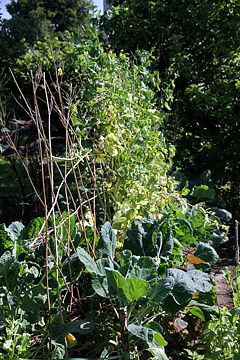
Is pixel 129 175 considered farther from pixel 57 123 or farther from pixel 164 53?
pixel 57 123

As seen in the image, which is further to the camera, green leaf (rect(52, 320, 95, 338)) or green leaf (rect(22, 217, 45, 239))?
green leaf (rect(22, 217, 45, 239))

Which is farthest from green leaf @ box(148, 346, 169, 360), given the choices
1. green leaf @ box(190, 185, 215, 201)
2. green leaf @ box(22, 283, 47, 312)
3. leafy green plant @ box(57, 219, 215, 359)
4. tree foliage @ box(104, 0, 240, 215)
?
tree foliage @ box(104, 0, 240, 215)

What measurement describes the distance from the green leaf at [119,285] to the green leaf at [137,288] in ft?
0.07

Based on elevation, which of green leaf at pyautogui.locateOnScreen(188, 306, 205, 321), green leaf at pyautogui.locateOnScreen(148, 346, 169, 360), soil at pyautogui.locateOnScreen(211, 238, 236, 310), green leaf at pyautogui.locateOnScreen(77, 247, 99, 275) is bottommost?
soil at pyautogui.locateOnScreen(211, 238, 236, 310)

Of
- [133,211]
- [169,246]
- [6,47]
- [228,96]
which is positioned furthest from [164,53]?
[6,47]

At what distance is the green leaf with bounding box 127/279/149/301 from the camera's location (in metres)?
1.65

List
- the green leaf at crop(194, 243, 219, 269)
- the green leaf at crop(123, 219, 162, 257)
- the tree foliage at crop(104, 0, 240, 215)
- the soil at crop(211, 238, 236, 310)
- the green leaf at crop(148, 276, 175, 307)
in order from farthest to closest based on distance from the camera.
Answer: the tree foliage at crop(104, 0, 240, 215)
the soil at crop(211, 238, 236, 310)
the green leaf at crop(194, 243, 219, 269)
the green leaf at crop(123, 219, 162, 257)
the green leaf at crop(148, 276, 175, 307)

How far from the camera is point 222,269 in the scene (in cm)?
335

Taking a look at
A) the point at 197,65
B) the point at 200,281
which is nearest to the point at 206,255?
the point at 200,281

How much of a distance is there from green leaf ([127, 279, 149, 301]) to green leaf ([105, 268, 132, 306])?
0.07 feet

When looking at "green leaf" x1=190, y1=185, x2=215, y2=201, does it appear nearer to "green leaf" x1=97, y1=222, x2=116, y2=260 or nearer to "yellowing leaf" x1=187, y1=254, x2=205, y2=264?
Answer: "yellowing leaf" x1=187, y1=254, x2=205, y2=264

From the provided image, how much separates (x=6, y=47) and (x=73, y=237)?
23.0 feet

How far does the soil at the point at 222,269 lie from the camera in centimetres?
274

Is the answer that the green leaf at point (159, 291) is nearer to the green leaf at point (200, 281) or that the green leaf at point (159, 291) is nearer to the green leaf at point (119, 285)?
the green leaf at point (119, 285)
